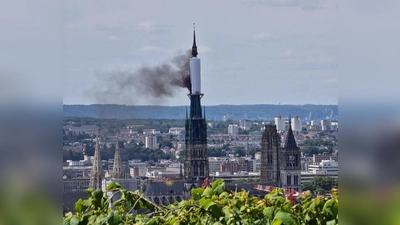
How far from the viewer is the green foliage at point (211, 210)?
1.25 metres

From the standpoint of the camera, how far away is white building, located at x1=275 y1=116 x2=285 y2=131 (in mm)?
35781

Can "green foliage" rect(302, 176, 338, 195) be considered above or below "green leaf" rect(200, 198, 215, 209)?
below

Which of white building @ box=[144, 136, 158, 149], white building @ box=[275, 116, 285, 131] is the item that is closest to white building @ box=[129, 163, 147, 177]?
white building @ box=[144, 136, 158, 149]

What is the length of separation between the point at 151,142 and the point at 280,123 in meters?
7.55

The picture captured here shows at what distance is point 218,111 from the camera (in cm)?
3488

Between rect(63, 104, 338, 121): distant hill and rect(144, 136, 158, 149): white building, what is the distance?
1151 mm

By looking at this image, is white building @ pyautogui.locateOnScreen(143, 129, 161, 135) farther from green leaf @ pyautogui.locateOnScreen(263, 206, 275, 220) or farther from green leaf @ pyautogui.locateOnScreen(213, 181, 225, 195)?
green leaf @ pyautogui.locateOnScreen(263, 206, 275, 220)

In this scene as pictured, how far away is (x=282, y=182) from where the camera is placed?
3400cm

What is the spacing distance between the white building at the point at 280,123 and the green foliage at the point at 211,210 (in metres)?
34.0

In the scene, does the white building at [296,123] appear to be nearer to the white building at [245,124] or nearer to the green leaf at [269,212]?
the white building at [245,124]

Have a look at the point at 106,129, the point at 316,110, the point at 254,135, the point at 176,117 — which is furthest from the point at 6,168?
the point at 254,135

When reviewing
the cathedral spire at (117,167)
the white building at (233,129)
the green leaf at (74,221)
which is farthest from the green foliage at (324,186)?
the white building at (233,129)

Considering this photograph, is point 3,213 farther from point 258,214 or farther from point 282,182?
point 282,182

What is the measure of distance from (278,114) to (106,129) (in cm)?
1070
